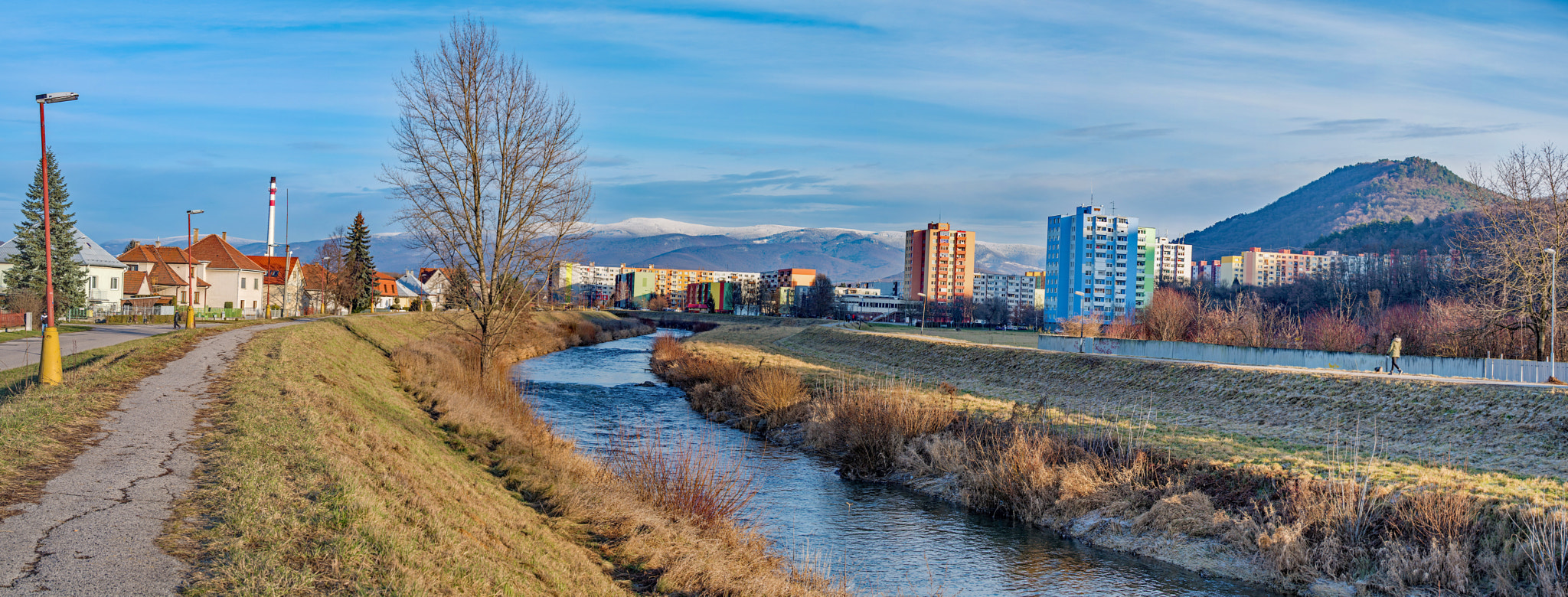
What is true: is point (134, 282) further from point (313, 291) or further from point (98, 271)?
point (313, 291)

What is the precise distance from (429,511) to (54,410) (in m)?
7.35

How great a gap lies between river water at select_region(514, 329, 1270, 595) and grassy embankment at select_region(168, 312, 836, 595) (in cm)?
176

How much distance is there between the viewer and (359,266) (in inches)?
3103

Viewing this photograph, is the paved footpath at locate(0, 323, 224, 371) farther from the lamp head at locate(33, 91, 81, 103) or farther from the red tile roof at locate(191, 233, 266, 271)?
the red tile roof at locate(191, 233, 266, 271)

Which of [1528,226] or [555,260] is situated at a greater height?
[1528,226]

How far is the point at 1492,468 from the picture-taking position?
15734 millimetres

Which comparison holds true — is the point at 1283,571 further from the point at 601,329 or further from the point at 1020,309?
the point at 1020,309

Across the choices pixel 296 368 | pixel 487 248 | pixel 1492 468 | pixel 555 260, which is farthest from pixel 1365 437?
pixel 296 368

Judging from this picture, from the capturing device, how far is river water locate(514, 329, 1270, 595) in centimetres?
1339

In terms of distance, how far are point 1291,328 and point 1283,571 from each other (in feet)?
117

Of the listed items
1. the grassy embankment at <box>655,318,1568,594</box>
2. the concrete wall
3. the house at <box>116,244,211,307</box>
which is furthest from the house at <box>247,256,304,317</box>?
the concrete wall

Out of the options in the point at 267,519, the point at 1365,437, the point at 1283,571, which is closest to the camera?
the point at 267,519

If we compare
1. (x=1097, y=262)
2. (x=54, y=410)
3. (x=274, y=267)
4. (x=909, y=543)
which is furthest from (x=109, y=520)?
(x=1097, y=262)

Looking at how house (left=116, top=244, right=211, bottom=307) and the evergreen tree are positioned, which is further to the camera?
the evergreen tree
